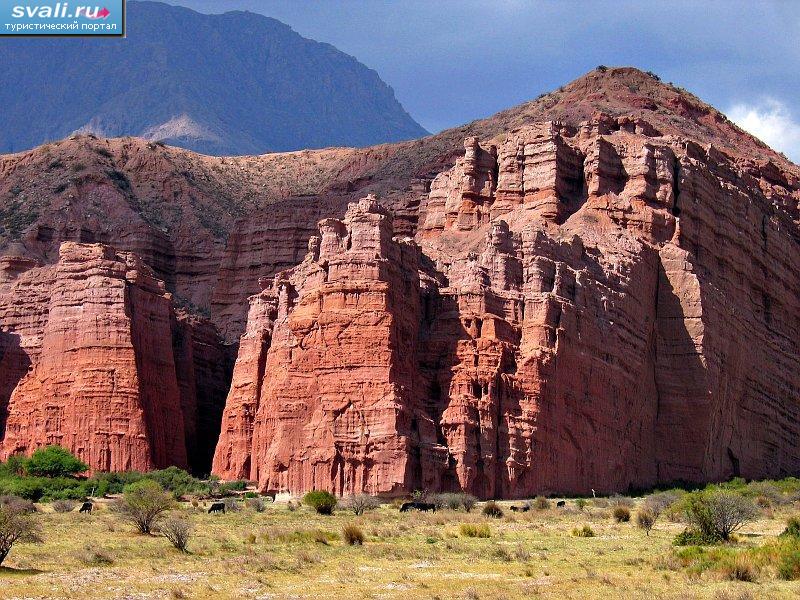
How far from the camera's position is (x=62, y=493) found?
82312 mm

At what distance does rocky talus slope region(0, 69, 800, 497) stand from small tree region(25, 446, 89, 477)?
319 centimetres

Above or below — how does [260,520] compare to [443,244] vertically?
below

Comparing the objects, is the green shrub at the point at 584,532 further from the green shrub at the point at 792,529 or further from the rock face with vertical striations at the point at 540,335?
the rock face with vertical striations at the point at 540,335

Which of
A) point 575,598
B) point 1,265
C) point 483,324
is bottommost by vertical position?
point 575,598

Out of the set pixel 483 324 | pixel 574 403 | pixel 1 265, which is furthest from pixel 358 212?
pixel 1 265

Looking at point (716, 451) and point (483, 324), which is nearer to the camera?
point (483, 324)

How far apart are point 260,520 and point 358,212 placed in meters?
18.9

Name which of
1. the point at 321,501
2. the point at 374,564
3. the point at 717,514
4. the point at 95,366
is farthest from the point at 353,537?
the point at 95,366

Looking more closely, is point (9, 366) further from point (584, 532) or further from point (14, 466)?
point (584, 532)

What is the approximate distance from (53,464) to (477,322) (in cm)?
2160

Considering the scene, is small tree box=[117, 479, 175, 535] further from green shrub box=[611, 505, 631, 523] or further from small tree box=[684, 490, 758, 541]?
small tree box=[684, 490, 758, 541]

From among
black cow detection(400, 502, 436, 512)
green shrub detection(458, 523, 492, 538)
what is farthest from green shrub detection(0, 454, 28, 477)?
green shrub detection(458, 523, 492, 538)

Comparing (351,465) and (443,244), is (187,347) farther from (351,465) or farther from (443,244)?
(351,465)

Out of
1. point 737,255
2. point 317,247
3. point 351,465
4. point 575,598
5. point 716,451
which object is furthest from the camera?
point 737,255
